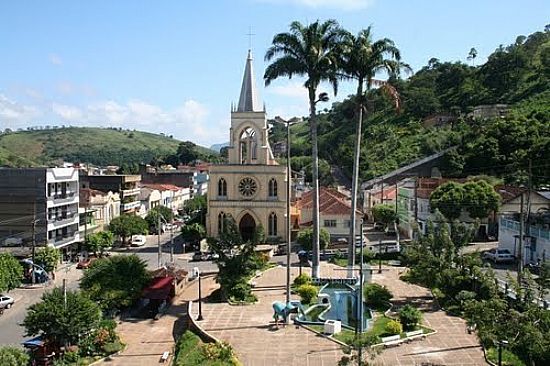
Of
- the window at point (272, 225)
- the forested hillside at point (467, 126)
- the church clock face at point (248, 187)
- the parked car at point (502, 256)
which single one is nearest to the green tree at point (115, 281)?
the parked car at point (502, 256)

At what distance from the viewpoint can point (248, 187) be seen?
53.9 meters

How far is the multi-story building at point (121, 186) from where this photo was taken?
2672 inches

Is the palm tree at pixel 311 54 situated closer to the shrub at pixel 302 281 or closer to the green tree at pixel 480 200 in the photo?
the shrub at pixel 302 281

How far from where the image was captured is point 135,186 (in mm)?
73938

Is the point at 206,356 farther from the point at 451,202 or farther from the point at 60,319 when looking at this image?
the point at 451,202

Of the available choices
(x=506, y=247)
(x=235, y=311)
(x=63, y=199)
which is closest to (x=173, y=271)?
(x=235, y=311)

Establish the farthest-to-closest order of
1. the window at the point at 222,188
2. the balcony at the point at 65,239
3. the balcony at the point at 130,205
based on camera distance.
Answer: the balcony at the point at 130,205, the window at the point at 222,188, the balcony at the point at 65,239

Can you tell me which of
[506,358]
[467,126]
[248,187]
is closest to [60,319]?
[506,358]

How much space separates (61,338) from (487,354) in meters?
14.8

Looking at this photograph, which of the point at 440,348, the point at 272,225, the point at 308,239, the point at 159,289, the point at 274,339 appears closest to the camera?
the point at 440,348

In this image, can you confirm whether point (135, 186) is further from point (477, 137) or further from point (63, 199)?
point (477, 137)

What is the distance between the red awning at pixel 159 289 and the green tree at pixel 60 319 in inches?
276

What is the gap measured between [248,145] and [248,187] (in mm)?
4423

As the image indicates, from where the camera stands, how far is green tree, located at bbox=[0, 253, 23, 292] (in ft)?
107
